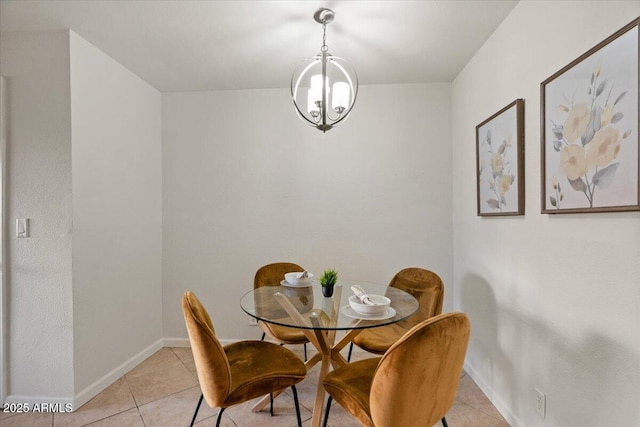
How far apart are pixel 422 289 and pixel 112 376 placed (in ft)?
8.04

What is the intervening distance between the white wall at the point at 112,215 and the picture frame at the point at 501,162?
2.78 meters

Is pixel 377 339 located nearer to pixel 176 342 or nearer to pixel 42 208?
pixel 176 342

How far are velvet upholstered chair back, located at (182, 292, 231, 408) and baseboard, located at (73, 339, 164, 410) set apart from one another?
131 centimetres

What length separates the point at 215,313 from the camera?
298 cm

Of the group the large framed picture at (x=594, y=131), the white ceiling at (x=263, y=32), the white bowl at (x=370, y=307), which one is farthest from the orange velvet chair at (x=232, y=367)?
the white ceiling at (x=263, y=32)

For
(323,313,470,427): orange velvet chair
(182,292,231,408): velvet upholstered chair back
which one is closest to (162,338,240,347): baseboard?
(182,292,231,408): velvet upholstered chair back

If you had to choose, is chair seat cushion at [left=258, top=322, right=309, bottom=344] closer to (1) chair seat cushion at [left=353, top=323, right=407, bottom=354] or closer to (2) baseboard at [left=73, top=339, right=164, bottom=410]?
(1) chair seat cushion at [left=353, top=323, right=407, bottom=354]

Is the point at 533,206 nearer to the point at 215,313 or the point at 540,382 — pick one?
the point at 540,382

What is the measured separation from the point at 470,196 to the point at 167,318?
9.88ft

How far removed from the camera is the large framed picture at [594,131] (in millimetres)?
1067

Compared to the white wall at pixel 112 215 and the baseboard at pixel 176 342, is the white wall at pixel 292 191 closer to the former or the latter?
the baseboard at pixel 176 342

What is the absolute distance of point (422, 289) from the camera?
7.39ft

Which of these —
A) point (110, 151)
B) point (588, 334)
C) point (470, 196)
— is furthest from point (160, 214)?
point (588, 334)

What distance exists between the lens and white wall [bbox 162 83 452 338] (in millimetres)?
2844
